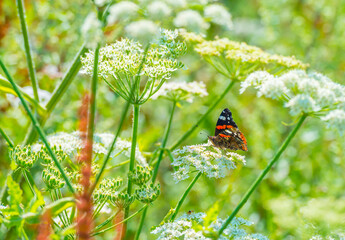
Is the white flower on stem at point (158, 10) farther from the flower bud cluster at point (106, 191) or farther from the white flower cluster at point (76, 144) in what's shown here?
the white flower cluster at point (76, 144)

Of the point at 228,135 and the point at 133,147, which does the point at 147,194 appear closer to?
the point at 133,147

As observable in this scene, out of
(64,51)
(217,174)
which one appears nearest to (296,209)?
(217,174)

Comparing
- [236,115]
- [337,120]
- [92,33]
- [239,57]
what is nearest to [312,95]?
[337,120]

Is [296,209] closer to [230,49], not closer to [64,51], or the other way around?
[230,49]

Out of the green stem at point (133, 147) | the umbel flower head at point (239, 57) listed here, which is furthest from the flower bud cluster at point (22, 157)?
the umbel flower head at point (239, 57)

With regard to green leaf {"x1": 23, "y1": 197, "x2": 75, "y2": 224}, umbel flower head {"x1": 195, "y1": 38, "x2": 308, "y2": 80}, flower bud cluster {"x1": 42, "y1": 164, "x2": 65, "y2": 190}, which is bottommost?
green leaf {"x1": 23, "y1": 197, "x2": 75, "y2": 224}

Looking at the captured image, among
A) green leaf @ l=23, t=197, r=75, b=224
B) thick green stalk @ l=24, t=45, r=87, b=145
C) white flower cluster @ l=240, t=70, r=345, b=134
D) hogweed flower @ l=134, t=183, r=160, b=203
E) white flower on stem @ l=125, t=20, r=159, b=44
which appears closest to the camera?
green leaf @ l=23, t=197, r=75, b=224

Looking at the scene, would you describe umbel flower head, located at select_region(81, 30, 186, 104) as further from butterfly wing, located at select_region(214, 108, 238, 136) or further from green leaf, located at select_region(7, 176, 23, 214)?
butterfly wing, located at select_region(214, 108, 238, 136)

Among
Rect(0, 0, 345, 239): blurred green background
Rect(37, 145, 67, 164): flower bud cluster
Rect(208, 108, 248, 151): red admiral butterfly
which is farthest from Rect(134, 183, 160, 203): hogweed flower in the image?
Rect(0, 0, 345, 239): blurred green background
